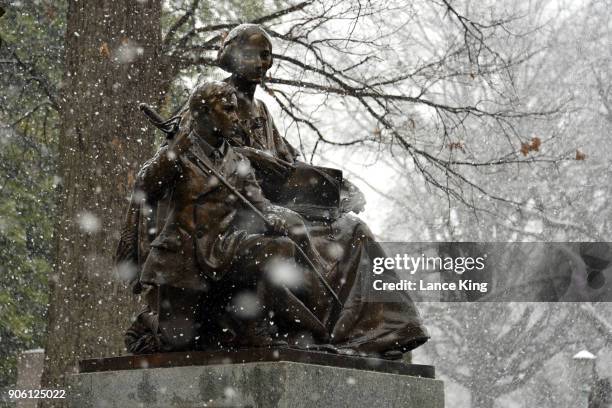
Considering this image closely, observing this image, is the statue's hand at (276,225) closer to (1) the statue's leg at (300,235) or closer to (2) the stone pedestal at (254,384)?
(1) the statue's leg at (300,235)

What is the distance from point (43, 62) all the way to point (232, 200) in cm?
1003

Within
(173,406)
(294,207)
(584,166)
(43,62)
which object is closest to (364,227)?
(294,207)

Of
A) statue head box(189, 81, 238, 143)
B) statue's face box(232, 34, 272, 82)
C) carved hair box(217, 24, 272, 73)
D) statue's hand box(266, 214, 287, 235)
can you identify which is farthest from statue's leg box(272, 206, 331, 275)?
carved hair box(217, 24, 272, 73)

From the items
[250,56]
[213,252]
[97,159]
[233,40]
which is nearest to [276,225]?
[213,252]

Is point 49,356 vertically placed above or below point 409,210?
below

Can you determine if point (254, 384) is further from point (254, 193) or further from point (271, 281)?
point (254, 193)

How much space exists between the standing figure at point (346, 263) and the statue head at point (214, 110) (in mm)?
427

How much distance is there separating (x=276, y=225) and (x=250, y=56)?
1319mm

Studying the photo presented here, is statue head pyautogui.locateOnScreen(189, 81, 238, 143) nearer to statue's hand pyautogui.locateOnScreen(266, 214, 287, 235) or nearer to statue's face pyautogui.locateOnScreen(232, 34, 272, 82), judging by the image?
statue's hand pyautogui.locateOnScreen(266, 214, 287, 235)

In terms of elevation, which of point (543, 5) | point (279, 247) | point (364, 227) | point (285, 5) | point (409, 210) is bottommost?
point (279, 247)

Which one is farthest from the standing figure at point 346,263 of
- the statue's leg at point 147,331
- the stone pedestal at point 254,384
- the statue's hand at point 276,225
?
the statue's leg at point 147,331

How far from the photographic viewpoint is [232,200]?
207 inches

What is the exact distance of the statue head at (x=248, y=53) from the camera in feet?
19.9

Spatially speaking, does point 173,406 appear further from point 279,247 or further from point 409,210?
point 409,210
